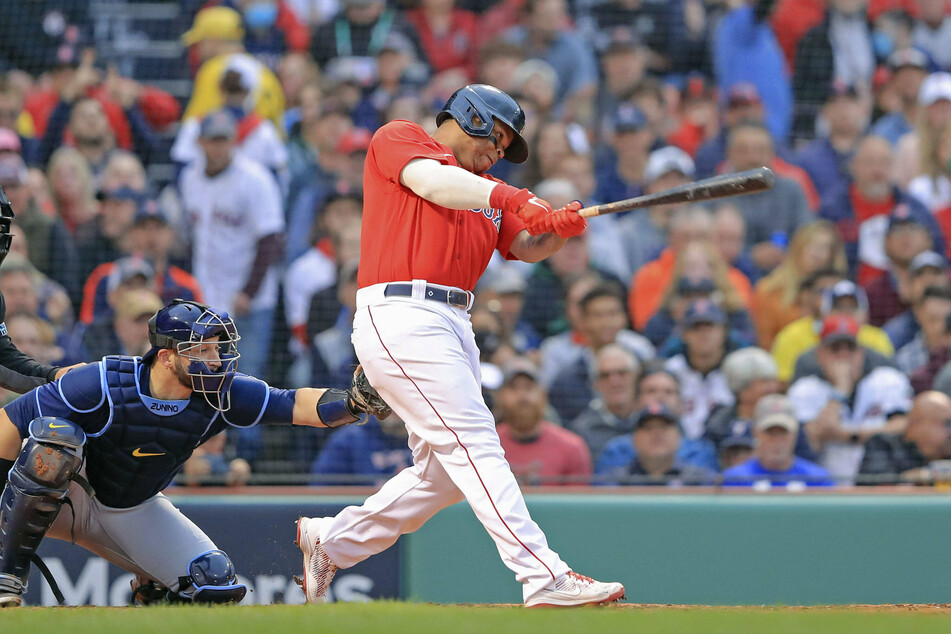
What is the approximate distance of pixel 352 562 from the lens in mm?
4918

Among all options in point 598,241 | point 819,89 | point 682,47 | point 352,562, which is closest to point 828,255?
point 598,241

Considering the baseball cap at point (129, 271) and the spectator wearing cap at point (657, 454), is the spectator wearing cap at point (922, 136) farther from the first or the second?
the baseball cap at point (129, 271)

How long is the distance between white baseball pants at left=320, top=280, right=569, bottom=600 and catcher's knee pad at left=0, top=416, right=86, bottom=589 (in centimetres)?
107

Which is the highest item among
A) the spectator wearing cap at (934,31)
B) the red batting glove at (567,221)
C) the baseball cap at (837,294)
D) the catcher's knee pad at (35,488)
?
the spectator wearing cap at (934,31)

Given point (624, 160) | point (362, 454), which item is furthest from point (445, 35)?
point (362, 454)

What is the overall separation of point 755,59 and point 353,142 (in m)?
3.18

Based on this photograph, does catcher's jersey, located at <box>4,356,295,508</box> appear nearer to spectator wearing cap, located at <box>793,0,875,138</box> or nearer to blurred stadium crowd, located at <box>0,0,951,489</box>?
blurred stadium crowd, located at <box>0,0,951,489</box>

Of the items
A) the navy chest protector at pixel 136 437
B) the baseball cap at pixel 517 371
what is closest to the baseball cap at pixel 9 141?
the baseball cap at pixel 517 371

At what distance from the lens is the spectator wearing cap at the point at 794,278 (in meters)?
8.38

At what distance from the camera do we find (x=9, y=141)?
929 cm

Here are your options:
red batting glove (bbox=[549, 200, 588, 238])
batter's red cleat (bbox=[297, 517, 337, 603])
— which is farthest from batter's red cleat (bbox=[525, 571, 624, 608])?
red batting glove (bbox=[549, 200, 588, 238])

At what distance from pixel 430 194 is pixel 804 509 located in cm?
281

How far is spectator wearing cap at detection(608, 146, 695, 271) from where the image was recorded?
350 inches

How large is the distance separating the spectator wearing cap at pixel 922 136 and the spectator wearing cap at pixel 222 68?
4392 mm
